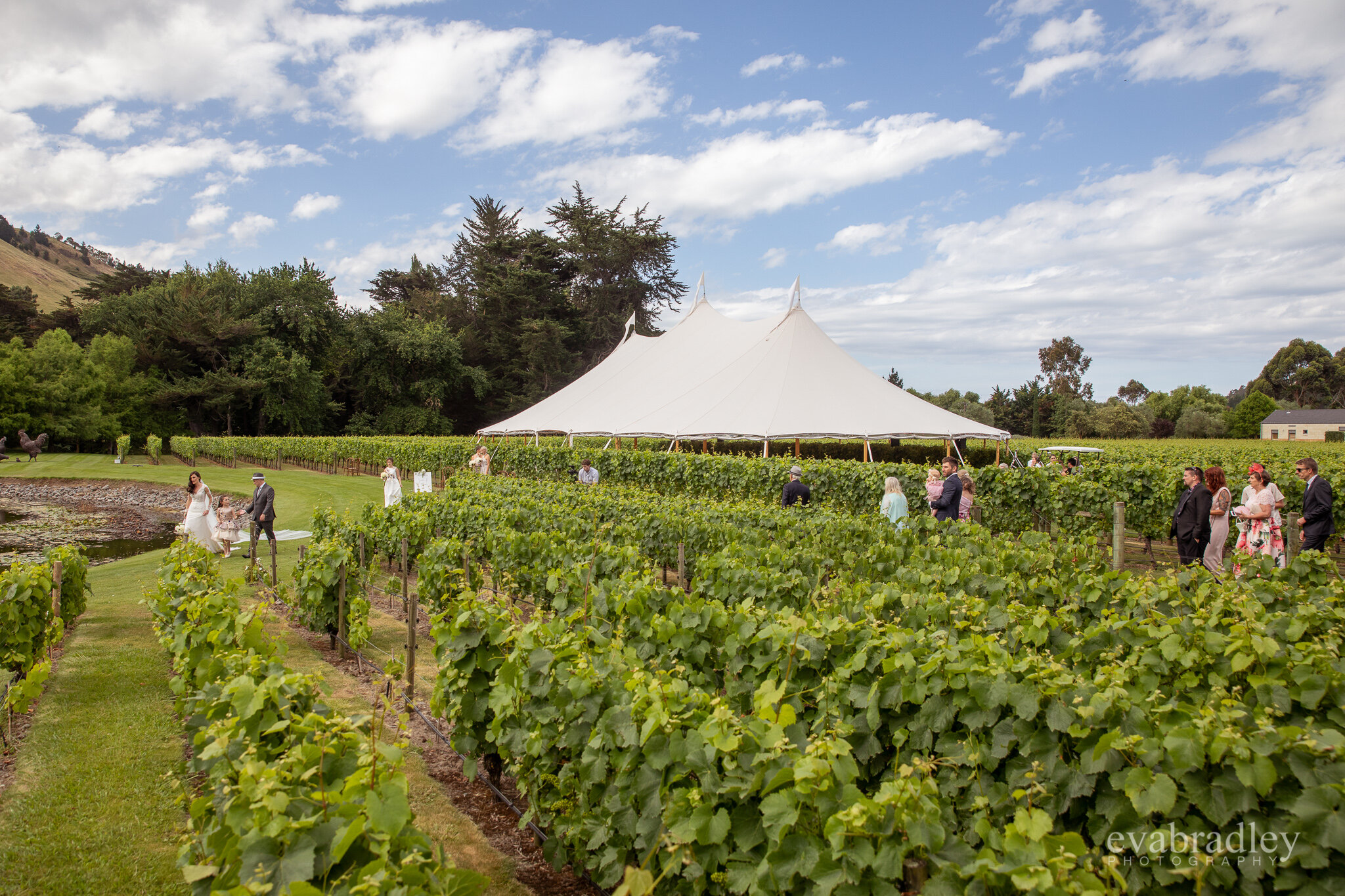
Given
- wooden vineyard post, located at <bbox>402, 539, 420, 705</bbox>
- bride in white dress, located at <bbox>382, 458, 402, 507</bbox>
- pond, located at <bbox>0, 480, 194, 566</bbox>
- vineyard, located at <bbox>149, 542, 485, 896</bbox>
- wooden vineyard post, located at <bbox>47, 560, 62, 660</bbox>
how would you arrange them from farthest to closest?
pond, located at <bbox>0, 480, 194, 566</bbox> → bride in white dress, located at <bbox>382, 458, 402, 507</bbox> → wooden vineyard post, located at <bbox>47, 560, 62, 660</bbox> → wooden vineyard post, located at <bbox>402, 539, 420, 705</bbox> → vineyard, located at <bbox>149, 542, 485, 896</bbox>

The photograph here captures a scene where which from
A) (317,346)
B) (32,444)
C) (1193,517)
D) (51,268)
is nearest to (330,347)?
(317,346)

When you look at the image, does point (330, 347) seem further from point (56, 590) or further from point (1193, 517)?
point (1193, 517)

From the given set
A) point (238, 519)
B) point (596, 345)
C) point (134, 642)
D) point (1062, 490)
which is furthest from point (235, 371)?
point (1062, 490)

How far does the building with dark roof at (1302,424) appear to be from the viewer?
61.6 metres

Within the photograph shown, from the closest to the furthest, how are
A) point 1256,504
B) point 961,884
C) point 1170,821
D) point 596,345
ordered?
1. point 961,884
2. point 1170,821
3. point 1256,504
4. point 596,345

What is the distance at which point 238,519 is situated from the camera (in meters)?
12.1

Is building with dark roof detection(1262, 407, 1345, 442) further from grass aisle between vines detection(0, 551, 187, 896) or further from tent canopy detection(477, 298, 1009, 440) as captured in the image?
grass aisle between vines detection(0, 551, 187, 896)

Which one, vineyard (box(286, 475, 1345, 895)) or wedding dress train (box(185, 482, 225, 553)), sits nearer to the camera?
vineyard (box(286, 475, 1345, 895))

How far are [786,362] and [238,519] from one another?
41.4 feet

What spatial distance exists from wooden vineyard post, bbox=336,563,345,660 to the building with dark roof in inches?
2995

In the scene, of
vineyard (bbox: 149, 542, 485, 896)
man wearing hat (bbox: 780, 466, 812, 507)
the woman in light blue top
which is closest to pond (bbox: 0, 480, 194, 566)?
man wearing hat (bbox: 780, 466, 812, 507)

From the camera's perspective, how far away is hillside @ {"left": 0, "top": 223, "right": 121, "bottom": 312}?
124750mm

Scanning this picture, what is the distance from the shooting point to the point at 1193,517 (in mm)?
8086

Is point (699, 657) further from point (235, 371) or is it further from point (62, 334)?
point (62, 334)
